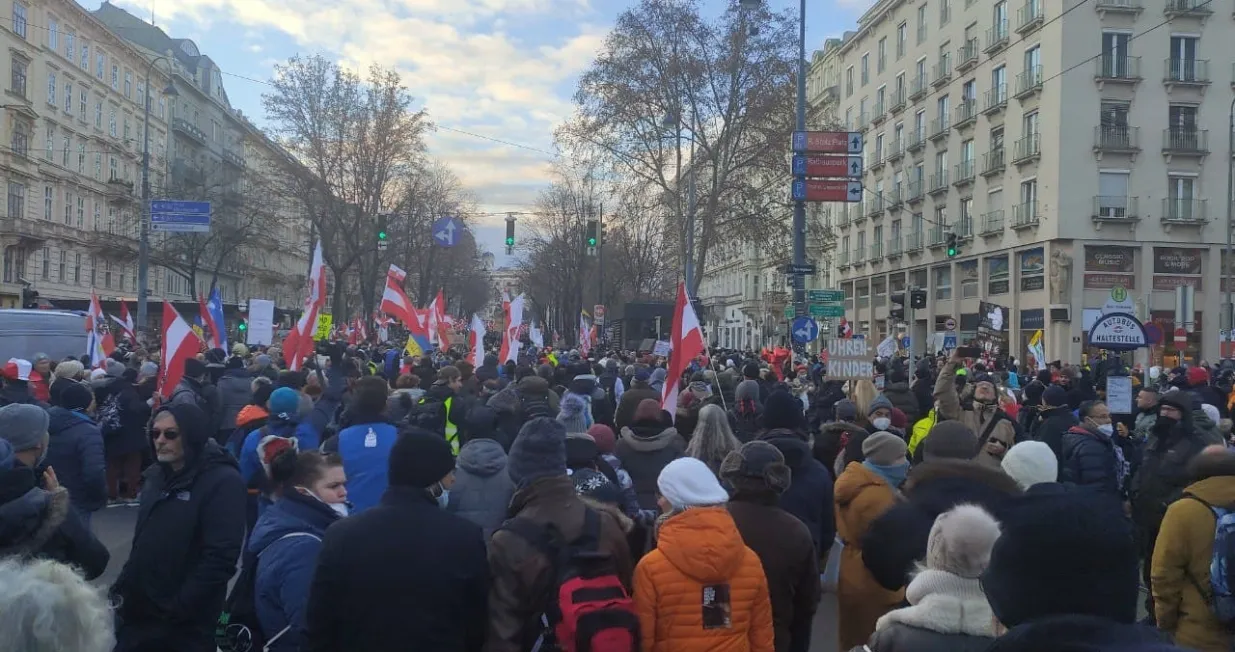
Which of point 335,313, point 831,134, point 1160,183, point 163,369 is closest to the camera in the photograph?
point 163,369

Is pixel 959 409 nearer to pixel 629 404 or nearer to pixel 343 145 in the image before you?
pixel 629 404

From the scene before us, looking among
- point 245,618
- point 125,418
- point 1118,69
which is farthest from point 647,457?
point 1118,69

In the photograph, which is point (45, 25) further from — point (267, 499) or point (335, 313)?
point (267, 499)

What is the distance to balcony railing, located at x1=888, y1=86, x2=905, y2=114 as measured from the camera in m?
53.5

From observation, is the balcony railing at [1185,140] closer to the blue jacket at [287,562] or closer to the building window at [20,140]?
the blue jacket at [287,562]

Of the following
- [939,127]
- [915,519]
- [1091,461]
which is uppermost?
[939,127]

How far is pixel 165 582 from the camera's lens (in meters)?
4.23

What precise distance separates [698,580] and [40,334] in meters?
23.5

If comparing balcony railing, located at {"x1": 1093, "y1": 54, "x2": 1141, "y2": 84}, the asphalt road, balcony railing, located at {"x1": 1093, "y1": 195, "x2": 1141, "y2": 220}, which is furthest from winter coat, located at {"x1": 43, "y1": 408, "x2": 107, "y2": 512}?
balcony railing, located at {"x1": 1093, "y1": 54, "x2": 1141, "y2": 84}

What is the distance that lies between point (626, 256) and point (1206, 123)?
29662mm

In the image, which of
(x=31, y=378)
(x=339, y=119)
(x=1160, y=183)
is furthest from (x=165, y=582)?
(x=1160, y=183)

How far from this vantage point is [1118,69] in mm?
39312

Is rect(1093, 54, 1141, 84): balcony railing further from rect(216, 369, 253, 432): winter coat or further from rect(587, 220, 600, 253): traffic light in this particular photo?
rect(216, 369, 253, 432): winter coat

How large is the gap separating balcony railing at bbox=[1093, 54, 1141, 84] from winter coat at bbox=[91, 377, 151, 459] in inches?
1483
